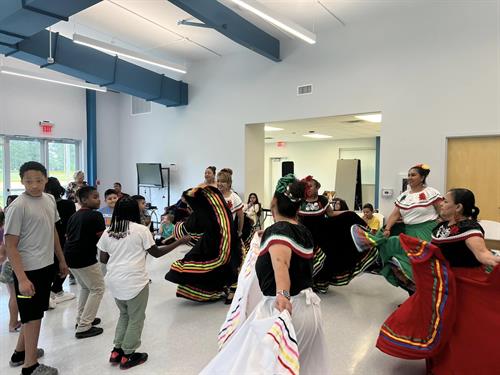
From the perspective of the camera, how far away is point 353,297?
4023 mm

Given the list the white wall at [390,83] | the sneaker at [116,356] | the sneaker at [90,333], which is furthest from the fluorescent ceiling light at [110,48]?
the sneaker at [116,356]

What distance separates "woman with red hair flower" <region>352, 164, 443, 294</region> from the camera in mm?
3113

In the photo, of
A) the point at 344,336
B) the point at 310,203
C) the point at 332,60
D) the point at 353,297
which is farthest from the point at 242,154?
the point at 344,336

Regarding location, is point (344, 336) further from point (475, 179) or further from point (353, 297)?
point (475, 179)

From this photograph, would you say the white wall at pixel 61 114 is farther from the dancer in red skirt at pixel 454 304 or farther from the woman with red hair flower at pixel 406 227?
the dancer in red skirt at pixel 454 304

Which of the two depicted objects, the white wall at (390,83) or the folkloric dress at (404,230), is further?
the white wall at (390,83)

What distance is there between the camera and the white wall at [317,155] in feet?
41.8

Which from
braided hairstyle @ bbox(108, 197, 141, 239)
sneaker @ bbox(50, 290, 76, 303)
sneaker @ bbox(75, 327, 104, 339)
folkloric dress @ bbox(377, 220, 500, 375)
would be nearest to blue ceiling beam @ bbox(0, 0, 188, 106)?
braided hairstyle @ bbox(108, 197, 141, 239)

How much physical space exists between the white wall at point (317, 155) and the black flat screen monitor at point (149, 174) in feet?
15.8

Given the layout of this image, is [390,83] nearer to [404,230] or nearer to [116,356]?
[404,230]

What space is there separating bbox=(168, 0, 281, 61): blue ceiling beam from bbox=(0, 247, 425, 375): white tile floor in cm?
366

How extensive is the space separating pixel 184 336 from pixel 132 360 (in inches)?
22.3

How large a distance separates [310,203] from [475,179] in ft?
9.17

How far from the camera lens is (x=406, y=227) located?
3766 mm
